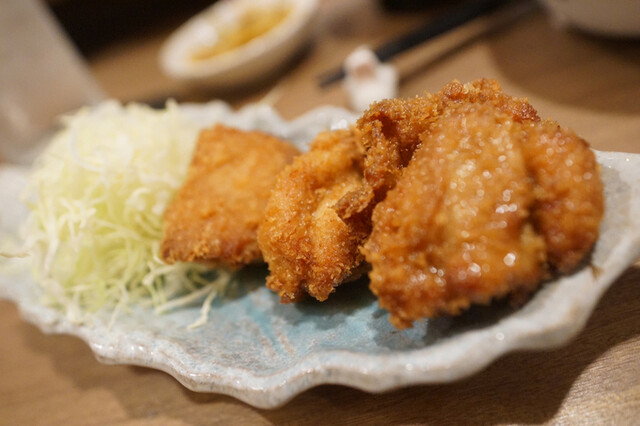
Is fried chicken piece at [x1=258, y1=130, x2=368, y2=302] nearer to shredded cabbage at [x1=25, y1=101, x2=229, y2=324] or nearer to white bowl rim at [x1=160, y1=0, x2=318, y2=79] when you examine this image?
shredded cabbage at [x1=25, y1=101, x2=229, y2=324]

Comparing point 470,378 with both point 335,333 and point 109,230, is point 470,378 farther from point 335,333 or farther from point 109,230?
point 109,230

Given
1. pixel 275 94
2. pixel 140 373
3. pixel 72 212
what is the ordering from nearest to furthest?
pixel 140 373 < pixel 72 212 < pixel 275 94

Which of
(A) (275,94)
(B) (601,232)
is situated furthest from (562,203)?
(A) (275,94)

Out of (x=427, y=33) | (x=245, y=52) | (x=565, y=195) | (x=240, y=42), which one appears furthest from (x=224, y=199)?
(x=240, y=42)

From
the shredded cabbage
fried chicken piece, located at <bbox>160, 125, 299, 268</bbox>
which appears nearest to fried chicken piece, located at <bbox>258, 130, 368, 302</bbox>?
fried chicken piece, located at <bbox>160, 125, 299, 268</bbox>

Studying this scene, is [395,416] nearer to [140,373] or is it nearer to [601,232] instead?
[601,232]

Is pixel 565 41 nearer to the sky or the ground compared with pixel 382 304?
nearer to the ground
